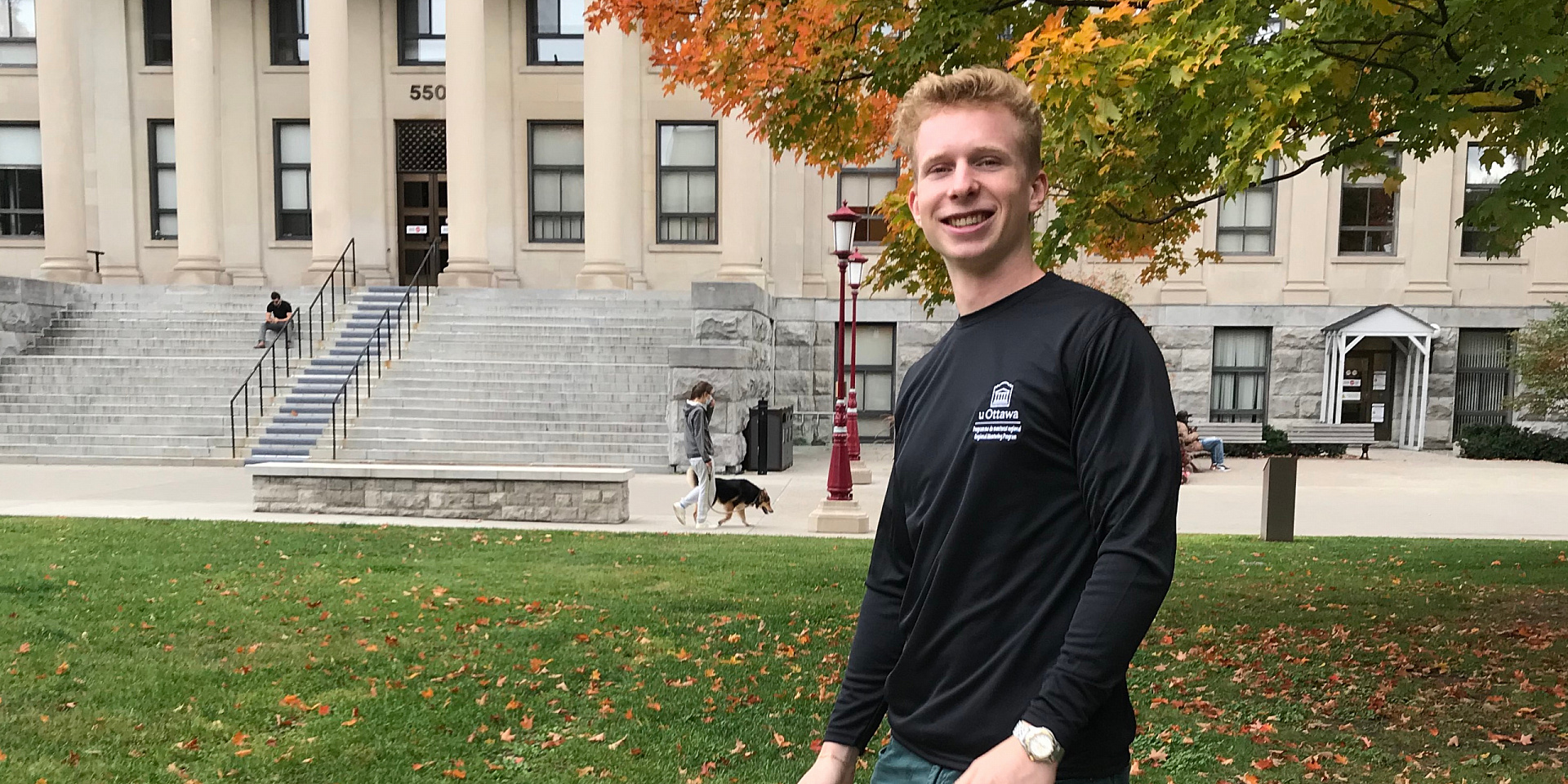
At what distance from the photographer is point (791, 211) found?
27.1m

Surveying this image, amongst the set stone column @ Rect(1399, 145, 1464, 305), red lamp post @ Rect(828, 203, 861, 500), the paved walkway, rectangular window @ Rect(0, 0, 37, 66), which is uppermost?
rectangular window @ Rect(0, 0, 37, 66)

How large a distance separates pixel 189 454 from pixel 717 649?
1566 centimetres

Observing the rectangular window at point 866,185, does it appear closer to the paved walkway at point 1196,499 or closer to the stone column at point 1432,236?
the paved walkway at point 1196,499

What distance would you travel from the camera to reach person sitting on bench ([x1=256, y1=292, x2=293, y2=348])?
21.7 meters

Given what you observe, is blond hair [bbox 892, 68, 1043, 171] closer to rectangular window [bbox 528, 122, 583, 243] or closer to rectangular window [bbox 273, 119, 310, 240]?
rectangular window [bbox 528, 122, 583, 243]

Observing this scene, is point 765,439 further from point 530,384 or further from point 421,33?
point 421,33

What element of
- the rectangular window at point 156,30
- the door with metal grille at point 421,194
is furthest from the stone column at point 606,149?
the rectangular window at point 156,30

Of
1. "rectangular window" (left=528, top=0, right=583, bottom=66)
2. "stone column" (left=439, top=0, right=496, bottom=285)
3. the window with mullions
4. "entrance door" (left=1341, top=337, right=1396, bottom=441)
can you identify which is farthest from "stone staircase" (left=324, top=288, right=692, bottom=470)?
"entrance door" (left=1341, top=337, right=1396, bottom=441)

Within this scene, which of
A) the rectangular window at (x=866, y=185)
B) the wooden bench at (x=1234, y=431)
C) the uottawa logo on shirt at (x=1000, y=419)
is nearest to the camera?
the uottawa logo on shirt at (x=1000, y=419)

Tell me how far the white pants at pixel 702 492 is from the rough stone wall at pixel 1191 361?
1733 centimetres

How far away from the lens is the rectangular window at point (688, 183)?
2783 centimetres

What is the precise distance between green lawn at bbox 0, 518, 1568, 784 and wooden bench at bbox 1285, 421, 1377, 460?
14.7 m

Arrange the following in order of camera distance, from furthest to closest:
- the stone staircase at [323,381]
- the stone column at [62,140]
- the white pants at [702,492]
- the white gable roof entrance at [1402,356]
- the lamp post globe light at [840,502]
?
the stone column at [62,140]
the white gable roof entrance at [1402,356]
the stone staircase at [323,381]
the white pants at [702,492]
the lamp post globe light at [840,502]

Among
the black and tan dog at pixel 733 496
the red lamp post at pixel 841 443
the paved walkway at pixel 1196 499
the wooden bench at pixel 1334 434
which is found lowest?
the paved walkway at pixel 1196 499
